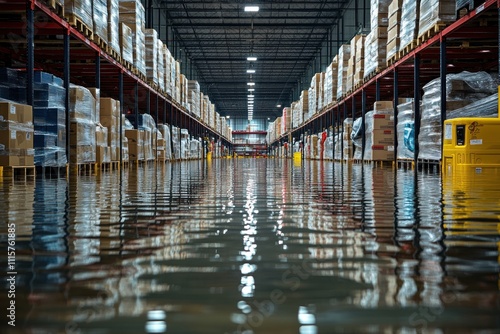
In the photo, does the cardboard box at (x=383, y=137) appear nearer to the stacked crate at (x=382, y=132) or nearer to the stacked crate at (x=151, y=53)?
the stacked crate at (x=382, y=132)

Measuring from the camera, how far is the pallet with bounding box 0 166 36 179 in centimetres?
699

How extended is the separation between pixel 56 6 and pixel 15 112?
2137mm

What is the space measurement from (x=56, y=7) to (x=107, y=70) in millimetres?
5252

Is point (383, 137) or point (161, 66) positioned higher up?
point (161, 66)

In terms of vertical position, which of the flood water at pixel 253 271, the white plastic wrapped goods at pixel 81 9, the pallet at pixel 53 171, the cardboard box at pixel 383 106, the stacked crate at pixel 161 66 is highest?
the stacked crate at pixel 161 66

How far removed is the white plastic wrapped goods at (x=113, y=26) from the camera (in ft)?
35.9

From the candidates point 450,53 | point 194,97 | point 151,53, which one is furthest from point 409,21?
point 194,97

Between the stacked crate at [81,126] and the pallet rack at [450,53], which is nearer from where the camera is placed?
the pallet rack at [450,53]

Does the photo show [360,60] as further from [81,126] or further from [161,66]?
[81,126]

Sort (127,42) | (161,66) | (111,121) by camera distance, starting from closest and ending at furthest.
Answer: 1. (111,121)
2. (127,42)
3. (161,66)

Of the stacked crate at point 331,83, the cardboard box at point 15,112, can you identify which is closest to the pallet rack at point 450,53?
the stacked crate at point 331,83

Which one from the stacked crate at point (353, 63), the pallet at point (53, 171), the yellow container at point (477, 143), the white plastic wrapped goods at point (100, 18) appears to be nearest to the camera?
the yellow container at point (477, 143)

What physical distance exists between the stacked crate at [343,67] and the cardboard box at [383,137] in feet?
13.0

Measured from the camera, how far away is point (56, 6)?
8312 millimetres
